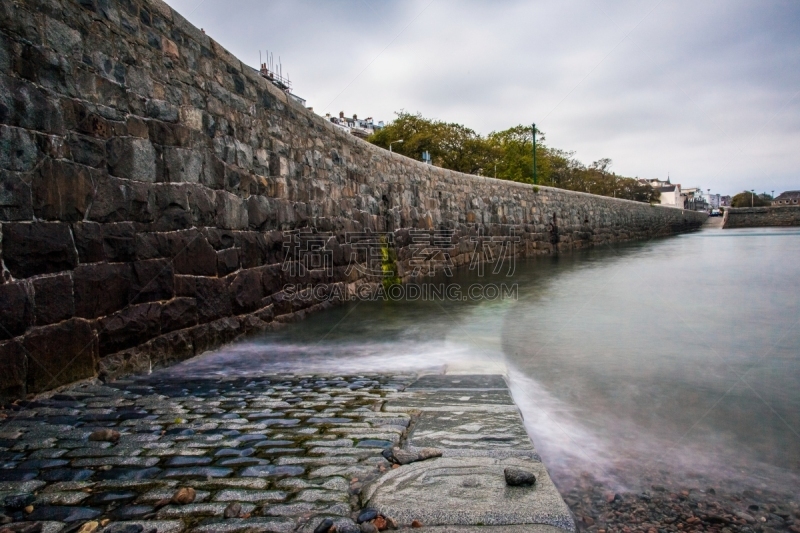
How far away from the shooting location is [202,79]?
4793 mm

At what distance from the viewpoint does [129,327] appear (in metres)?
3.76

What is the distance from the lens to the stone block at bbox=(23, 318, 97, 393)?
301 centimetres

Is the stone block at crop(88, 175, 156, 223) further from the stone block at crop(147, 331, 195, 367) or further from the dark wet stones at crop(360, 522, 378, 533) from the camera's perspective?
the dark wet stones at crop(360, 522, 378, 533)

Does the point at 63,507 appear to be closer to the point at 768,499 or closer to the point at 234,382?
the point at 234,382

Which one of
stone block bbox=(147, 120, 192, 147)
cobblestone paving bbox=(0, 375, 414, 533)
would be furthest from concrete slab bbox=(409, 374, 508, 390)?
stone block bbox=(147, 120, 192, 147)

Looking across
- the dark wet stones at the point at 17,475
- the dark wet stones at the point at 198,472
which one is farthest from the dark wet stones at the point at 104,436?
the dark wet stones at the point at 198,472

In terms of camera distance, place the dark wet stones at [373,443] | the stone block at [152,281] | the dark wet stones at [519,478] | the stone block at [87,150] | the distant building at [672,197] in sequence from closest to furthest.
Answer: the dark wet stones at [519,478] → the dark wet stones at [373,443] → the stone block at [87,150] → the stone block at [152,281] → the distant building at [672,197]

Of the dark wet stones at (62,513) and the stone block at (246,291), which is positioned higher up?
the stone block at (246,291)

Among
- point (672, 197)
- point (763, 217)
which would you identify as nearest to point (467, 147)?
point (763, 217)

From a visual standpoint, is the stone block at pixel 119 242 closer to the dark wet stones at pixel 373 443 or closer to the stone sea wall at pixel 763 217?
the dark wet stones at pixel 373 443

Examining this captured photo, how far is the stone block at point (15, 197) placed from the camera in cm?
288

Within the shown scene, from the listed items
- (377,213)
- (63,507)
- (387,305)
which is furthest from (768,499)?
(377,213)

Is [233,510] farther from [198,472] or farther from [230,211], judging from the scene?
[230,211]

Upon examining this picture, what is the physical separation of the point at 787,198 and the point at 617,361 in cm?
13159
